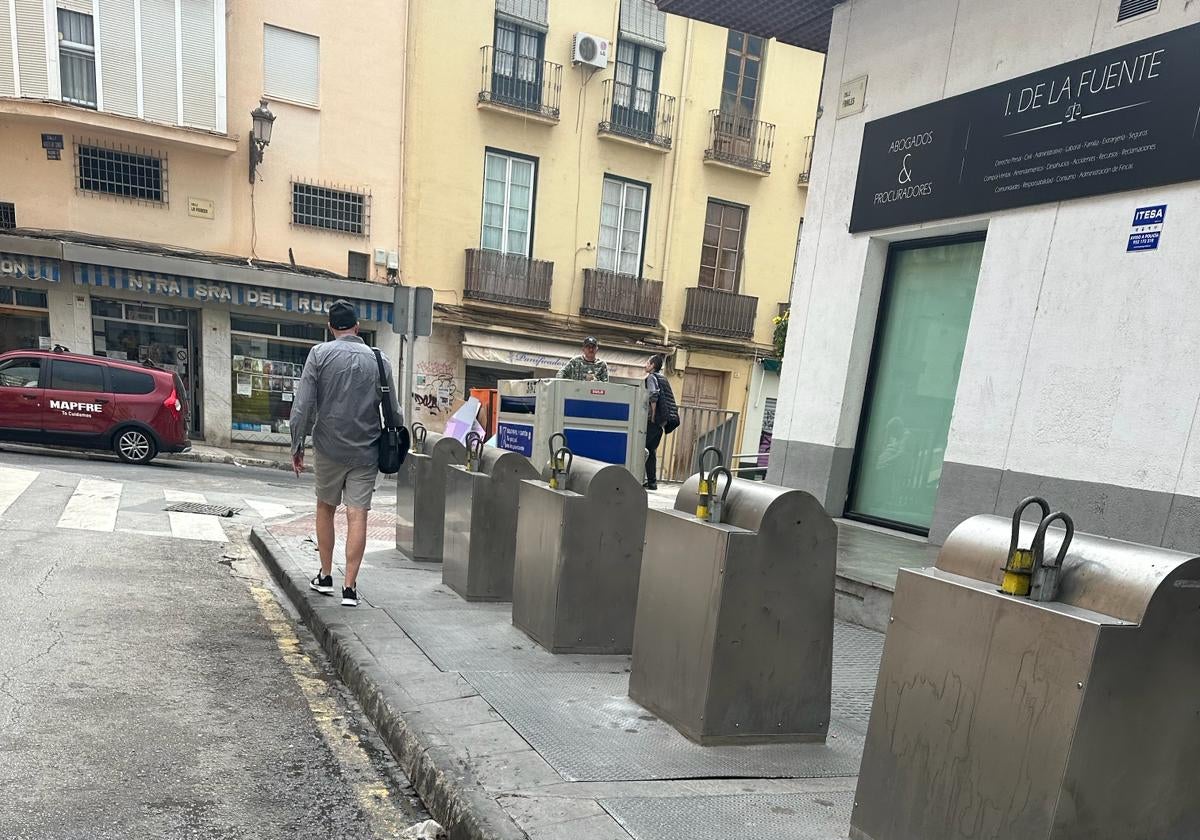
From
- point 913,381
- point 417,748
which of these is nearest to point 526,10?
point 913,381

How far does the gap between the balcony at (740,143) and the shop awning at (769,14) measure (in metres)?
10.8

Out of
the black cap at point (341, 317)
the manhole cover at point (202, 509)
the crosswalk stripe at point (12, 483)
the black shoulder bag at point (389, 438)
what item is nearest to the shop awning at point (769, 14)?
the black cap at point (341, 317)

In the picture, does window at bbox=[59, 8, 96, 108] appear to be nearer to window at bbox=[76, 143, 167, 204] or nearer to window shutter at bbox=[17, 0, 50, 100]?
window shutter at bbox=[17, 0, 50, 100]

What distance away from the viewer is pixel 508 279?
1769 cm

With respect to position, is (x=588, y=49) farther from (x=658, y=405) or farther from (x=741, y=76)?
(x=658, y=405)

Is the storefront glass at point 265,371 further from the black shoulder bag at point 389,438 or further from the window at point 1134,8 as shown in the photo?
the window at point 1134,8

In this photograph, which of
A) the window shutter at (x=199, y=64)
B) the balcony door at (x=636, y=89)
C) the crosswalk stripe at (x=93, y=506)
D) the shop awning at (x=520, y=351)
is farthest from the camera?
the balcony door at (x=636, y=89)

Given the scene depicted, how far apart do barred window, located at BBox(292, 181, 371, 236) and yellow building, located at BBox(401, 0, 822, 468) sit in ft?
3.24

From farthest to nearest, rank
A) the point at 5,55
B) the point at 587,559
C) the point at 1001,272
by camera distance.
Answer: the point at 5,55, the point at 1001,272, the point at 587,559

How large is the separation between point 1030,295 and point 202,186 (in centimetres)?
1529

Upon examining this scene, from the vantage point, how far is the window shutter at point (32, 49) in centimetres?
1338

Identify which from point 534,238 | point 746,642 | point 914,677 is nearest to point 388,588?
point 746,642

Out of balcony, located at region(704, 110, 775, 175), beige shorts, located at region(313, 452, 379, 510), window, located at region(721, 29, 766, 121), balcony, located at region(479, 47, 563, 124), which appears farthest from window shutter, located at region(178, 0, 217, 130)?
beige shorts, located at region(313, 452, 379, 510)

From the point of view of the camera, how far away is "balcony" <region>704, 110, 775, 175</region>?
63.4 ft
